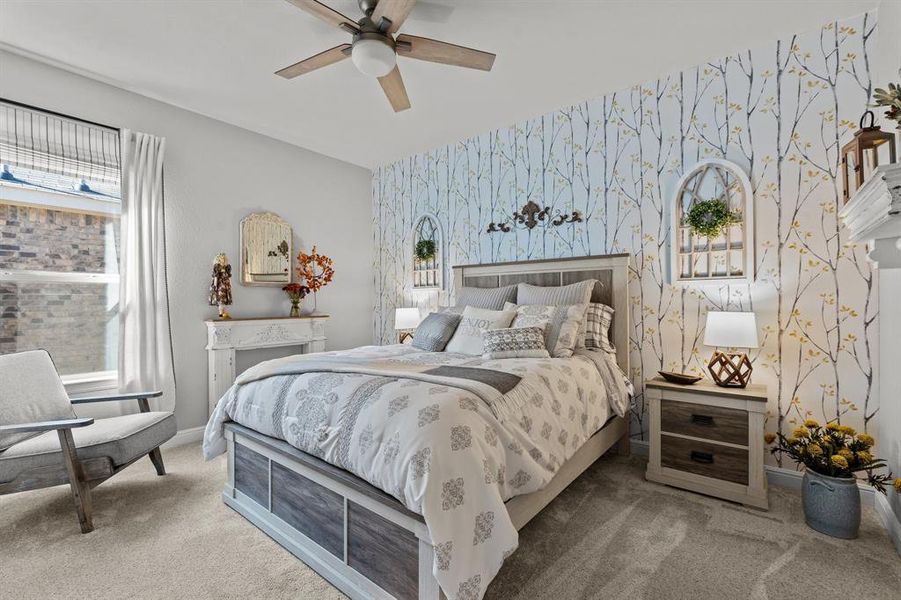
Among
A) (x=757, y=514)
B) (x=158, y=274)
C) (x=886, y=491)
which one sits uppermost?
(x=158, y=274)

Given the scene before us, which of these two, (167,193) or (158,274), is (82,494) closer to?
(158,274)

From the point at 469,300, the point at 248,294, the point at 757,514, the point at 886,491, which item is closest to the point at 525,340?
the point at 469,300

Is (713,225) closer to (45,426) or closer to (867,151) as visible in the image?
(867,151)

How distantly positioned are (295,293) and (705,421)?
142 inches

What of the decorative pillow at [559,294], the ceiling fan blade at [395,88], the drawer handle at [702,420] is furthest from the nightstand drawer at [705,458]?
the ceiling fan blade at [395,88]

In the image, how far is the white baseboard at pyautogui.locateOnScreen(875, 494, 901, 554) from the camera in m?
1.90

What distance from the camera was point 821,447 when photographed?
2100 mm

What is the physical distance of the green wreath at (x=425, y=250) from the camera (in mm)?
4461

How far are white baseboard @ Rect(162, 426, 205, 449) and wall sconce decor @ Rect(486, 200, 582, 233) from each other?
3180mm

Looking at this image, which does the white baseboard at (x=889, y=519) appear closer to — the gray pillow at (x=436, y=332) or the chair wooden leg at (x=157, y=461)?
the gray pillow at (x=436, y=332)

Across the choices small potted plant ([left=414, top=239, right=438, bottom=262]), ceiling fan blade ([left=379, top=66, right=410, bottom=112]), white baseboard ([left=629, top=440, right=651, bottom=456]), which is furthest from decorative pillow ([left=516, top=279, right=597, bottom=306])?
ceiling fan blade ([left=379, top=66, right=410, bottom=112])

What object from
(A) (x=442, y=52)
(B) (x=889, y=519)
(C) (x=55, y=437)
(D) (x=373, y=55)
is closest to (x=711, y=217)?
(B) (x=889, y=519)

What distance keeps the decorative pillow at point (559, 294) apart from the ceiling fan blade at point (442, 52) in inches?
63.4

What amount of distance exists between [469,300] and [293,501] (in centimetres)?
210
